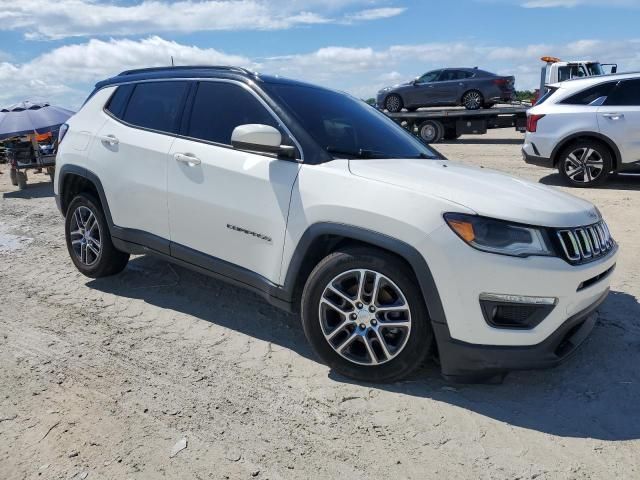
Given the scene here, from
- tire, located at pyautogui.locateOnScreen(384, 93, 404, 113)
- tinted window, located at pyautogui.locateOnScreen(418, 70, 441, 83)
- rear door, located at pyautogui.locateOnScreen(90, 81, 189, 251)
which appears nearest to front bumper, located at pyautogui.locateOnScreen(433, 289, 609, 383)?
rear door, located at pyautogui.locateOnScreen(90, 81, 189, 251)

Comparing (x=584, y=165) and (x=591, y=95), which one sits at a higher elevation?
(x=591, y=95)

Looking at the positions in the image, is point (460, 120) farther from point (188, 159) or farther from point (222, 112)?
point (188, 159)

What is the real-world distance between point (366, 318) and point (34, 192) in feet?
33.1

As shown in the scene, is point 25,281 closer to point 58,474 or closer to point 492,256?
point 58,474

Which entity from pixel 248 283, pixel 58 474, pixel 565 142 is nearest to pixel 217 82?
pixel 248 283

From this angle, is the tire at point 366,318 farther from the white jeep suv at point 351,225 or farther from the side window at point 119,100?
the side window at point 119,100

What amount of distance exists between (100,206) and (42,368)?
5.49ft

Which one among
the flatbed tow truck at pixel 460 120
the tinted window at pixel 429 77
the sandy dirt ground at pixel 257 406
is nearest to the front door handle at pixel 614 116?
the sandy dirt ground at pixel 257 406

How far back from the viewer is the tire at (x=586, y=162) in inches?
Result: 350

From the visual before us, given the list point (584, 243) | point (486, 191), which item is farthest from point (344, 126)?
point (584, 243)

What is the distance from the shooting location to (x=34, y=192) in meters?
11.0

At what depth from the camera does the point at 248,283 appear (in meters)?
3.55

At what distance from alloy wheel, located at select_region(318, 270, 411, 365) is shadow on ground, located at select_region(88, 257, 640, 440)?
211 millimetres

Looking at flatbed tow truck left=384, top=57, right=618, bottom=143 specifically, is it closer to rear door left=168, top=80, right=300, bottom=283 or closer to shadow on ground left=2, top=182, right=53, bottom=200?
shadow on ground left=2, top=182, right=53, bottom=200
